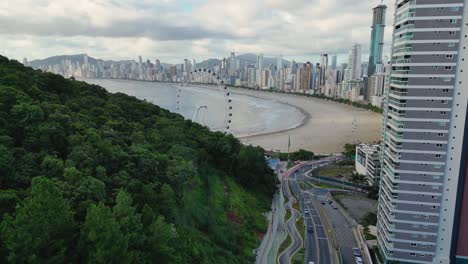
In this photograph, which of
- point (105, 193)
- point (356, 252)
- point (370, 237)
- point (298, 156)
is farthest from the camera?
point (298, 156)

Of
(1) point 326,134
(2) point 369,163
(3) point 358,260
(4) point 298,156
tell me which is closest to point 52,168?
(3) point 358,260

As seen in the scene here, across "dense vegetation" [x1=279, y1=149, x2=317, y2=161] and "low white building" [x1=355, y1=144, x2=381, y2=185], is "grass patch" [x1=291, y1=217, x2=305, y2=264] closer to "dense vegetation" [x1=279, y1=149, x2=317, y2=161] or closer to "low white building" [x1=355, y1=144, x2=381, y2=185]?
"low white building" [x1=355, y1=144, x2=381, y2=185]

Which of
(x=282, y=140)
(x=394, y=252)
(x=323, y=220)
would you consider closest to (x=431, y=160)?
(x=394, y=252)

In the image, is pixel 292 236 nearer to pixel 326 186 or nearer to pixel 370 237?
pixel 370 237

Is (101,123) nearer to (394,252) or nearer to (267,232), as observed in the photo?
(267,232)

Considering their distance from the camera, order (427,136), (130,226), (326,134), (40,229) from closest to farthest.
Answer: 1. (40,229)
2. (130,226)
3. (427,136)
4. (326,134)

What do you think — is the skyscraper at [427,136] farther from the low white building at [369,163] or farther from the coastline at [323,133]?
the coastline at [323,133]
